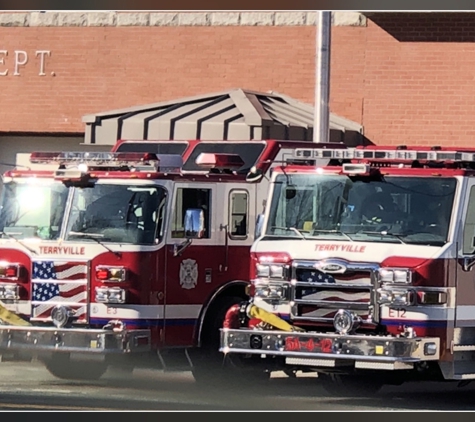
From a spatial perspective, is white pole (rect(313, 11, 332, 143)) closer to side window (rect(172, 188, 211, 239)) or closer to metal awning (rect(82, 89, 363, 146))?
metal awning (rect(82, 89, 363, 146))

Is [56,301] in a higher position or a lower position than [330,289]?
lower

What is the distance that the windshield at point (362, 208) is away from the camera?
1380 cm

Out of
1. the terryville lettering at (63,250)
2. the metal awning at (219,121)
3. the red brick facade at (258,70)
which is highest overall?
the red brick facade at (258,70)

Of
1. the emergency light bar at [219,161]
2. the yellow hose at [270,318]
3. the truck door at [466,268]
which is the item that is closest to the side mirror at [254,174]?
the emergency light bar at [219,161]

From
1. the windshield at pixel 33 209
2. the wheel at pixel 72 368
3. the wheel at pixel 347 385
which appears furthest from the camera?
the wheel at pixel 72 368

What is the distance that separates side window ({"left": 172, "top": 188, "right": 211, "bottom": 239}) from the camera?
1564 centimetres

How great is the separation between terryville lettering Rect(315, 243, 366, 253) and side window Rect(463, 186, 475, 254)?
0.91m

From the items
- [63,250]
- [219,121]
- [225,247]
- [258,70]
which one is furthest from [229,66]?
[63,250]

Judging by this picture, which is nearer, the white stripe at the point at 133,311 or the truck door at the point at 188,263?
the white stripe at the point at 133,311

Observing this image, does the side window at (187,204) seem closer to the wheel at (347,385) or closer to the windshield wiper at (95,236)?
the windshield wiper at (95,236)

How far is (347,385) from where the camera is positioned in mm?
14891

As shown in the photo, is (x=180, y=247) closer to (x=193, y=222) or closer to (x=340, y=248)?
(x=193, y=222)

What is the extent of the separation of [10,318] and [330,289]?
3726 millimetres

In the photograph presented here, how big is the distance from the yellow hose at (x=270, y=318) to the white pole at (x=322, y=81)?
5649 mm
